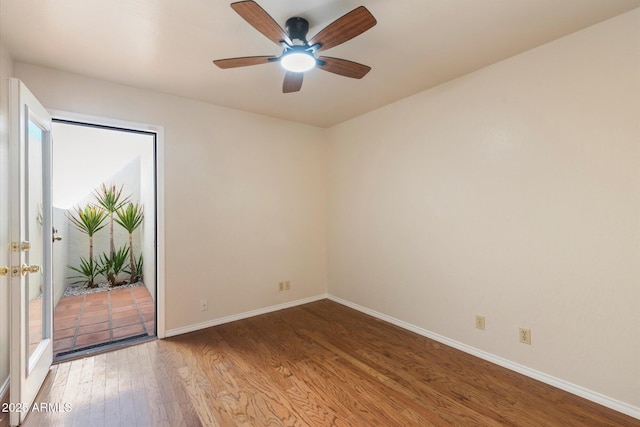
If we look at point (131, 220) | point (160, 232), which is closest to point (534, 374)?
point (160, 232)

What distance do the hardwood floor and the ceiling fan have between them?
7.44ft

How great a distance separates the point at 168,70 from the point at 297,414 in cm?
282

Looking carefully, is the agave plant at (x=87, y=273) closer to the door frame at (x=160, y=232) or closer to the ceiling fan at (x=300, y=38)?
the door frame at (x=160, y=232)

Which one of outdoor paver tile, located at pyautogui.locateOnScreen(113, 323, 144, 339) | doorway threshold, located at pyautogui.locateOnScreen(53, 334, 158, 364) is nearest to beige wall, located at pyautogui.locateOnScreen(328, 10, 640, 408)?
doorway threshold, located at pyautogui.locateOnScreen(53, 334, 158, 364)

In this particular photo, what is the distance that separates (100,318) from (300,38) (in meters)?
3.81

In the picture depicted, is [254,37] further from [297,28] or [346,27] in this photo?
[346,27]

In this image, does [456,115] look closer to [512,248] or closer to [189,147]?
[512,248]

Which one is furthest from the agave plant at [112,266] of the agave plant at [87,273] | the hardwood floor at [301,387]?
the hardwood floor at [301,387]

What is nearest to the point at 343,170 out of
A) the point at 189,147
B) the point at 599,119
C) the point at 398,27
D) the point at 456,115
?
the point at 456,115

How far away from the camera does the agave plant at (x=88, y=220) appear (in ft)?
15.9

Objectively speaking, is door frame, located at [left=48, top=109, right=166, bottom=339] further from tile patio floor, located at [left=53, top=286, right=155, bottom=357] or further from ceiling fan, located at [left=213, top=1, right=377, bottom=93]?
ceiling fan, located at [left=213, top=1, right=377, bottom=93]

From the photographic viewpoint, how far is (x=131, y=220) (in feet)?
16.8

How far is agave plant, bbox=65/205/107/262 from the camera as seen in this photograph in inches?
191

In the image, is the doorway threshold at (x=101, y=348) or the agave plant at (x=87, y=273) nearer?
the doorway threshold at (x=101, y=348)
